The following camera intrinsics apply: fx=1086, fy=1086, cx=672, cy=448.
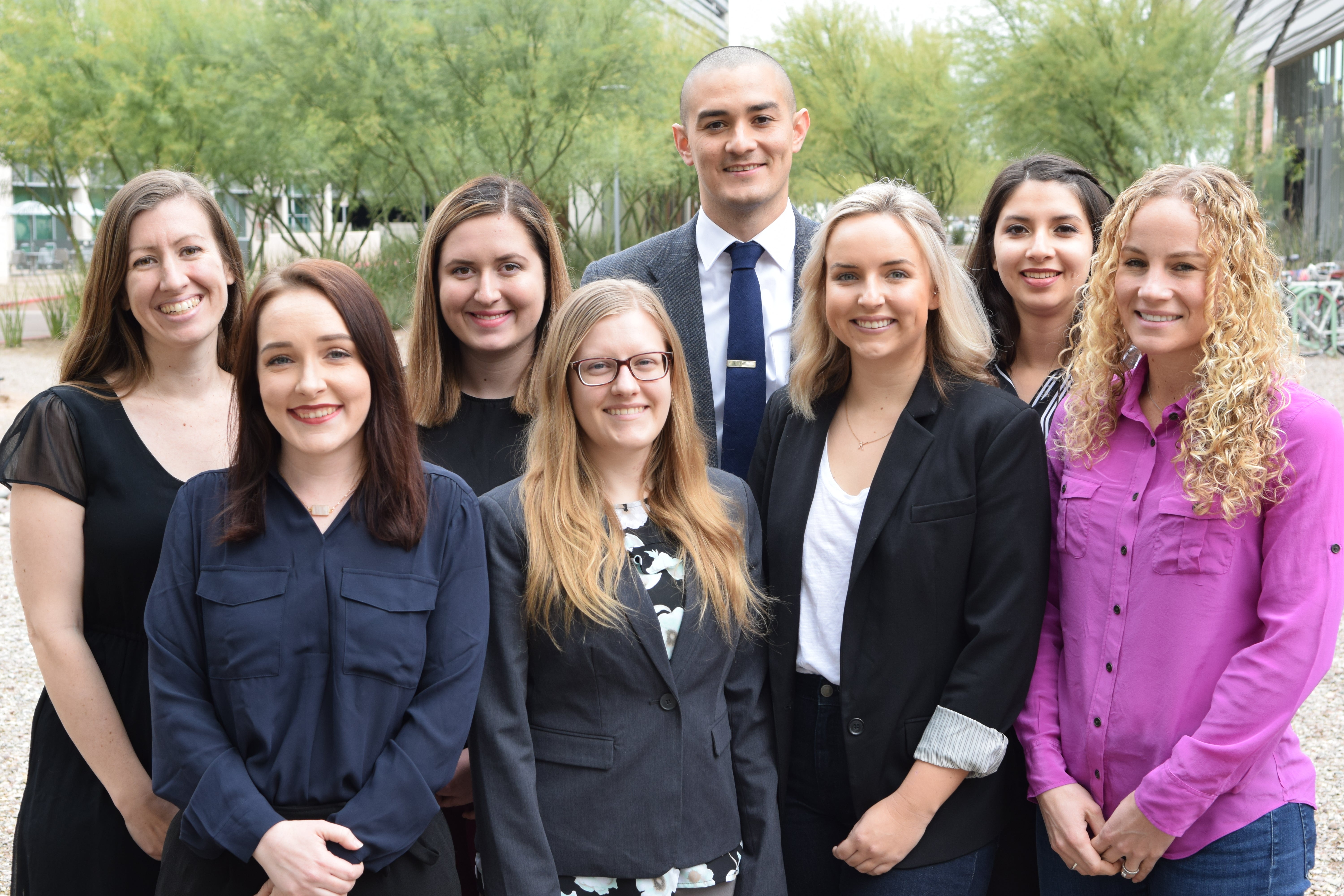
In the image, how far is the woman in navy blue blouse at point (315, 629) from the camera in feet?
7.29

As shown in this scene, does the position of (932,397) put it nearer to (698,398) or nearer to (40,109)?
(698,398)

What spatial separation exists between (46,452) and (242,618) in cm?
74

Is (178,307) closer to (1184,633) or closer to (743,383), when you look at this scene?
(743,383)

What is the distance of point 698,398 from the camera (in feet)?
12.2

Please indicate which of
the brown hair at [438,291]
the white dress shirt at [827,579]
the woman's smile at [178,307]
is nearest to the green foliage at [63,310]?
the brown hair at [438,291]

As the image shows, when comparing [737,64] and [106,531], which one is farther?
[737,64]

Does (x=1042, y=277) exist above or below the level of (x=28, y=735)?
above

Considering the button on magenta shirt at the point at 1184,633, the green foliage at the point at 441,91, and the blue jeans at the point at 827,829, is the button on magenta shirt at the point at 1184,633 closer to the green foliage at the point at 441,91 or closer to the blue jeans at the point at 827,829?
the blue jeans at the point at 827,829

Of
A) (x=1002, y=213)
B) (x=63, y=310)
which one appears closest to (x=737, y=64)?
(x=1002, y=213)

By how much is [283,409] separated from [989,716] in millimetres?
1737

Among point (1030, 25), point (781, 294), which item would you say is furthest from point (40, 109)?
point (781, 294)

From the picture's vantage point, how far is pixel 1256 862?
2248 millimetres

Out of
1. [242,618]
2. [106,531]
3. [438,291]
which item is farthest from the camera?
[438,291]

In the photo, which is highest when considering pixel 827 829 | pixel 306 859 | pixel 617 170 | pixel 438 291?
pixel 617 170
